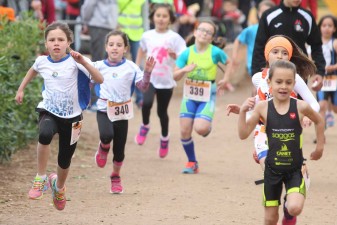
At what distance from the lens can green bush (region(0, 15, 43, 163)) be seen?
410 inches

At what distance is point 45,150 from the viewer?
8414 mm

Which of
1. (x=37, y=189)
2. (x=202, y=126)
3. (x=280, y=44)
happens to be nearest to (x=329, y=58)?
(x=202, y=126)

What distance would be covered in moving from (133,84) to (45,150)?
1.76 m

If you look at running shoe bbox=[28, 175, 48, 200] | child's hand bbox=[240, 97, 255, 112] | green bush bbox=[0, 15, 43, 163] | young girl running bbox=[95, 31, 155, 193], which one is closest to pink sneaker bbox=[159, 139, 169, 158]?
green bush bbox=[0, 15, 43, 163]

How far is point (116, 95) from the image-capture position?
9.83 meters

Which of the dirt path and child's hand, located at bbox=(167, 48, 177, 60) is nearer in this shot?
the dirt path

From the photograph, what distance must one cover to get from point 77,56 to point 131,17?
7.49 meters

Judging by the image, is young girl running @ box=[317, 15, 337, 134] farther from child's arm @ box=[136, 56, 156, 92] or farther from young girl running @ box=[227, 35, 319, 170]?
young girl running @ box=[227, 35, 319, 170]

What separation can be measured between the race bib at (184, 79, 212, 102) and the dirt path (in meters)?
0.90

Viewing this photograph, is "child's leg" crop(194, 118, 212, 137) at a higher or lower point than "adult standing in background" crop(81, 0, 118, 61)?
lower

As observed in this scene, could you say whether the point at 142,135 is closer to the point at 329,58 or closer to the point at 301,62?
the point at 329,58

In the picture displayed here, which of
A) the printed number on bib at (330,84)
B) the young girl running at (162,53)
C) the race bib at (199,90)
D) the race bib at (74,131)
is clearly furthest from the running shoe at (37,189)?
the printed number on bib at (330,84)

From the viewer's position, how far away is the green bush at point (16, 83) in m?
10.4

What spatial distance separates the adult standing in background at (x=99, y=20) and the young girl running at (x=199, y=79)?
401 centimetres
